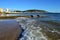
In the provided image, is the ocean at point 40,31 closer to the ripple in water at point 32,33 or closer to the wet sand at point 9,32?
the ripple in water at point 32,33

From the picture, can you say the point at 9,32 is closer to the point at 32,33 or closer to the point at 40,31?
the point at 32,33

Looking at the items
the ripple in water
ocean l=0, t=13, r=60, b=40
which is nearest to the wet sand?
ocean l=0, t=13, r=60, b=40

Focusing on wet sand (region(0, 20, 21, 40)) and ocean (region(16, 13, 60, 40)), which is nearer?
wet sand (region(0, 20, 21, 40))

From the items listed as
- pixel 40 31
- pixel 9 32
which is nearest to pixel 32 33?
pixel 40 31

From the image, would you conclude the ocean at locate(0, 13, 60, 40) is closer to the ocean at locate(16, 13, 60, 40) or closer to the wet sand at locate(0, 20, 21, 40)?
the ocean at locate(16, 13, 60, 40)

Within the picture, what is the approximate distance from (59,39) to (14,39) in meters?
3.24

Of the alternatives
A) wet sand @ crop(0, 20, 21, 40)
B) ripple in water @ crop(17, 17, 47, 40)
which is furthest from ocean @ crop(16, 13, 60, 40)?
wet sand @ crop(0, 20, 21, 40)

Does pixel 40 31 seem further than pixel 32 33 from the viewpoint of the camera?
Yes

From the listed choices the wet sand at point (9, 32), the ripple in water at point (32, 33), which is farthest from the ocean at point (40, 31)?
the wet sand at point (9, 32)

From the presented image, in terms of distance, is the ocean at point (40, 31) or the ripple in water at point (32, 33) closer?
the ripple in water at point (32, 33)

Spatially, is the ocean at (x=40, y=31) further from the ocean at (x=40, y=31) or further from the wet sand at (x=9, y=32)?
the wet sand at (x=9, y=32)

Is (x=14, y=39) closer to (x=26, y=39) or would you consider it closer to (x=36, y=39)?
(x=26, y=39)

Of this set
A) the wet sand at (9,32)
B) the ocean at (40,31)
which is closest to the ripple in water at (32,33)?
the ocean at (40,31)

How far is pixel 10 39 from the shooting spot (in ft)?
30.6
